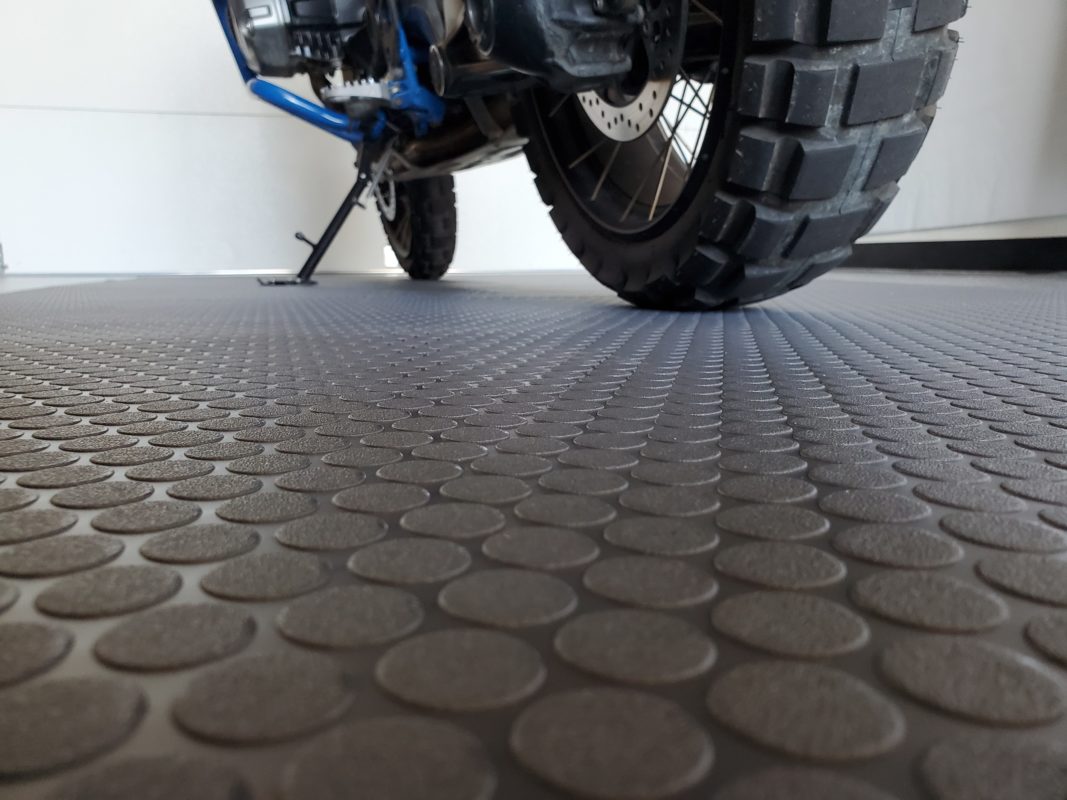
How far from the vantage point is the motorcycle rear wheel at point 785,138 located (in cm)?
113

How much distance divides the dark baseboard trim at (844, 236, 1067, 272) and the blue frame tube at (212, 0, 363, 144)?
2980mm

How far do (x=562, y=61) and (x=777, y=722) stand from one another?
1211mm

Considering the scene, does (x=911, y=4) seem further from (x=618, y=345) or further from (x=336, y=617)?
(x=336, y=617)

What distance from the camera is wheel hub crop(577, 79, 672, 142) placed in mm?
1424

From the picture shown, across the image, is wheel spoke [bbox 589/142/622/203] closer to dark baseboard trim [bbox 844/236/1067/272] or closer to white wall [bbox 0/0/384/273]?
dark baseboard trim [bbox 844/236/1067/272]

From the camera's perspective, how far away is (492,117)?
2.38 m

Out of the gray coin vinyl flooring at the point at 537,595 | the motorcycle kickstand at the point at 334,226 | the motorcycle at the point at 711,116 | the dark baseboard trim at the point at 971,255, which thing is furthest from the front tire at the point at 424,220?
the gray coin vinyl flooring at the point at 537,595

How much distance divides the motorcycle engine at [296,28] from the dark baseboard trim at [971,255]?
9.96 feet

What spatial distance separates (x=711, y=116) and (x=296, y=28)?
6.06ft

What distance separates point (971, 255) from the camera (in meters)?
3.74

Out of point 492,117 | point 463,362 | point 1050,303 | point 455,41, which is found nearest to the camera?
point 463,362

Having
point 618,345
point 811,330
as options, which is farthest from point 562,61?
point 811,330

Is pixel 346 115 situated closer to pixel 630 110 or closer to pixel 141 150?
pixel 630 110

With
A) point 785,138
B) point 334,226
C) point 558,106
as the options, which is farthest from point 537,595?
point 334,226
